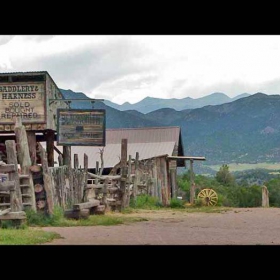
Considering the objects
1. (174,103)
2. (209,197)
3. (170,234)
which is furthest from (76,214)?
(174,103)

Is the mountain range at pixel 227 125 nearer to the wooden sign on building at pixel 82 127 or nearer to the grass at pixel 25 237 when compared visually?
the wooden sign on building at pixel 82 127

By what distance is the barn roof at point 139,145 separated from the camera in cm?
3172

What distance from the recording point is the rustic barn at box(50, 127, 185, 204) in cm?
2820

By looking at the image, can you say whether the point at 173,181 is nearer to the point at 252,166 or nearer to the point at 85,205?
the point at 85,205

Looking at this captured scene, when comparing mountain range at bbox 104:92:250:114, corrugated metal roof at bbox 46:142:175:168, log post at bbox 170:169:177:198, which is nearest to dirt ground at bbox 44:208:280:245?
corrugated metal roof at bbox 46:142:175:168

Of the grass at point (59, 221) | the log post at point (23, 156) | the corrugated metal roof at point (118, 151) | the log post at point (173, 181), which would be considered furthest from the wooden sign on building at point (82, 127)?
the log post at point (173, 181)

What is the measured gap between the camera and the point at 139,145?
34000 mm

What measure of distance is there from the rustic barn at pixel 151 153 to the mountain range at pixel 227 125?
1616 inches

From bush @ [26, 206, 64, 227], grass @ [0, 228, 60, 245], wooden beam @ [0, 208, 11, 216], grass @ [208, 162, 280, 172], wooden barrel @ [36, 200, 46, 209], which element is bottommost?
grass @ [0, 228, 60, 245]

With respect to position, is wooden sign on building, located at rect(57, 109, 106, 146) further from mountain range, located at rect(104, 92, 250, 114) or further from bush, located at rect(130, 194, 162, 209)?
mountain range, located at rect(104, 92, 250, 114)

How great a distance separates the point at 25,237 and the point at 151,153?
2255 cm
